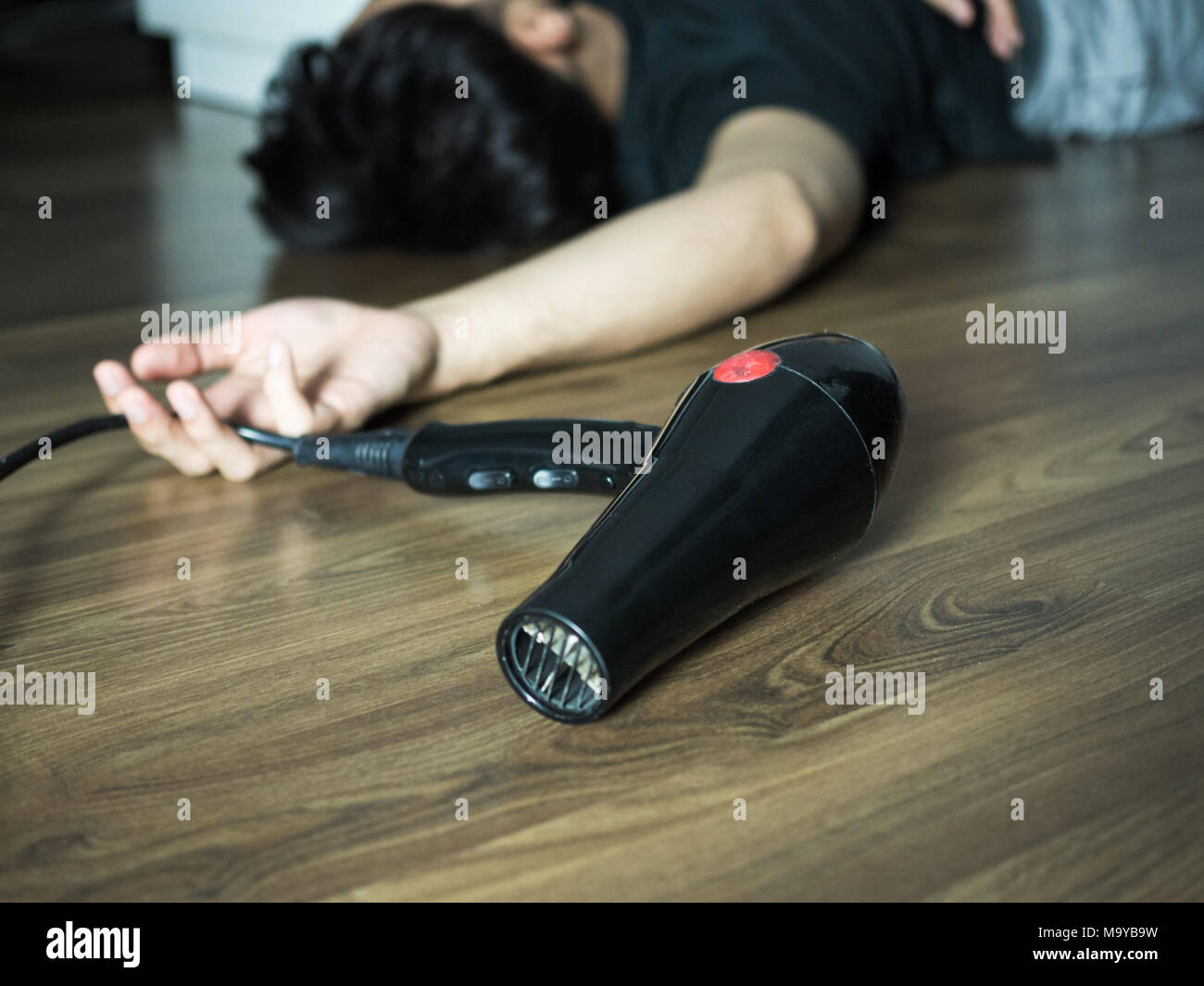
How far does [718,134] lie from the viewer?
3.75 ft

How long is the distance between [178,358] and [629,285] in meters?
0.30

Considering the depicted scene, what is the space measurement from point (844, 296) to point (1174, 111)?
3.16ft

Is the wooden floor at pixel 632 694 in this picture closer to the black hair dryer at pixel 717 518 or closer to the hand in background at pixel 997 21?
the black hair dryer at pixel 717 518

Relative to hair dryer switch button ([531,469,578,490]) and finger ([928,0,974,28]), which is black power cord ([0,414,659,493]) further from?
finger ([928,0,974,28])

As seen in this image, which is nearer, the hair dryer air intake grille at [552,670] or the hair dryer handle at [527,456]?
the hair dryer air intake grille at [552,670]

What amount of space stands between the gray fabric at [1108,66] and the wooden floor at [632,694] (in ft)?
2.61

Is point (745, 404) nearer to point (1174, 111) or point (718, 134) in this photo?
point (718, 134)

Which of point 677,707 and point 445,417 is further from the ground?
point 445,417

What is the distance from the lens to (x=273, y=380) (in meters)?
0.67

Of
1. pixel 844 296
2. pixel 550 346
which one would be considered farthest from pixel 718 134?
pixel 550 346

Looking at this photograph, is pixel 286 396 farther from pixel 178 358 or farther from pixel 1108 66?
pixel 1108 66

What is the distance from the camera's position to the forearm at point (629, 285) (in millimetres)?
793

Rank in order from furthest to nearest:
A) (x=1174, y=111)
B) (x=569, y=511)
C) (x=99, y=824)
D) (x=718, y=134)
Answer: (x=1174, y=111)
(x=718, y=134)
(x=569, y=511)
(x=99, y=824)

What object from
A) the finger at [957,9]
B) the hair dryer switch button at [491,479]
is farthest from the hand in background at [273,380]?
the finger at [957,9]
